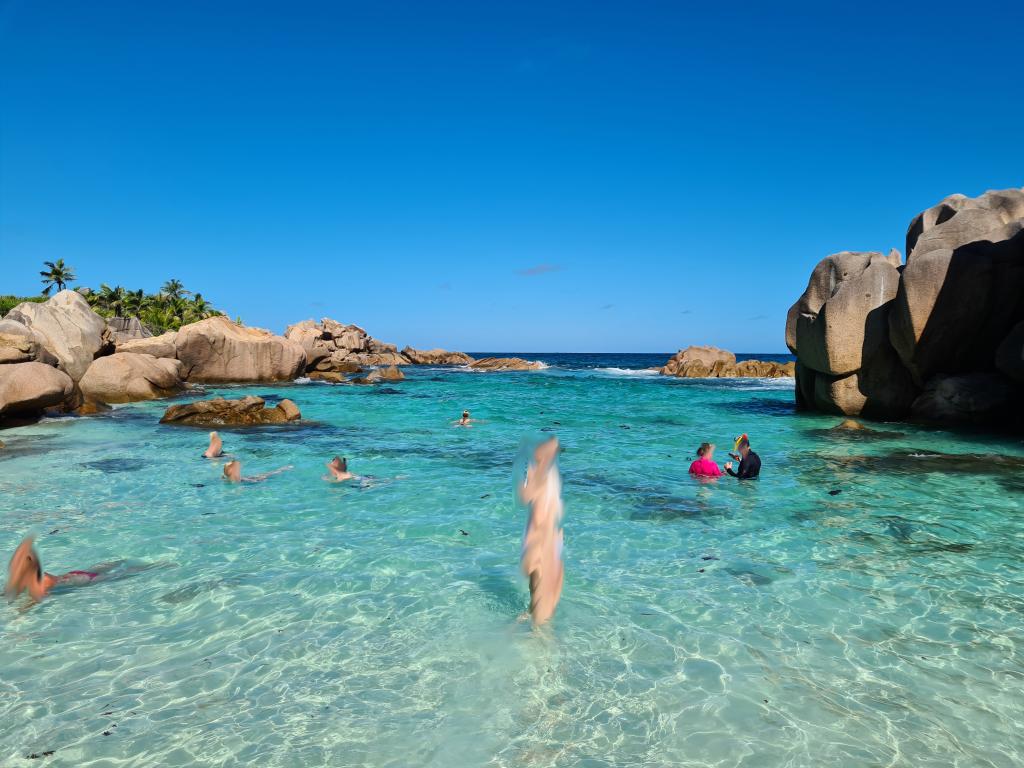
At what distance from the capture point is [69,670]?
558 centimetres

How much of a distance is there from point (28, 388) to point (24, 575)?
1581cm

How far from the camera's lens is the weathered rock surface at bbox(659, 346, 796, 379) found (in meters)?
56.5

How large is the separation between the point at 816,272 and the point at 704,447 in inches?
651

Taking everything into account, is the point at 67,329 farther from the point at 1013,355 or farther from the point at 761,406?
the point at 1013,355

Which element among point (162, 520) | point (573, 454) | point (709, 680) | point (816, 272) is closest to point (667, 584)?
point (709, 680)

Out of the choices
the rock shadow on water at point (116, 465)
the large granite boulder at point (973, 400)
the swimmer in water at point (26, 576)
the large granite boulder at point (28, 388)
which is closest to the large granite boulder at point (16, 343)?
the large granite boulder at point (28, 388)

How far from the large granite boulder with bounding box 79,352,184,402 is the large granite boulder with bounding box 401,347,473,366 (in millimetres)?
57075

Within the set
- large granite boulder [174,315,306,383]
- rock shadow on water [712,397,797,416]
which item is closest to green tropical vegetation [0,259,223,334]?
large granite boulder [174,315,306,383]

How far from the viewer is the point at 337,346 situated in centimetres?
7156

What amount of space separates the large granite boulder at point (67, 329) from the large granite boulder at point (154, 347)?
691 cm

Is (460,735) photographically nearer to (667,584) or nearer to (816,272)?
(667,584)

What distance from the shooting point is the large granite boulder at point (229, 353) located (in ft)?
124

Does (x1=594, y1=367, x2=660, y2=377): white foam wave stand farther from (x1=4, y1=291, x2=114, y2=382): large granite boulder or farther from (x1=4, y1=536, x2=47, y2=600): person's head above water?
(x1=4, y1=536, x2=47, y2=600): person's head above water

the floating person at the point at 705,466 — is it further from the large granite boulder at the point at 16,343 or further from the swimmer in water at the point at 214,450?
the large granite boulder at the point at 16,343
